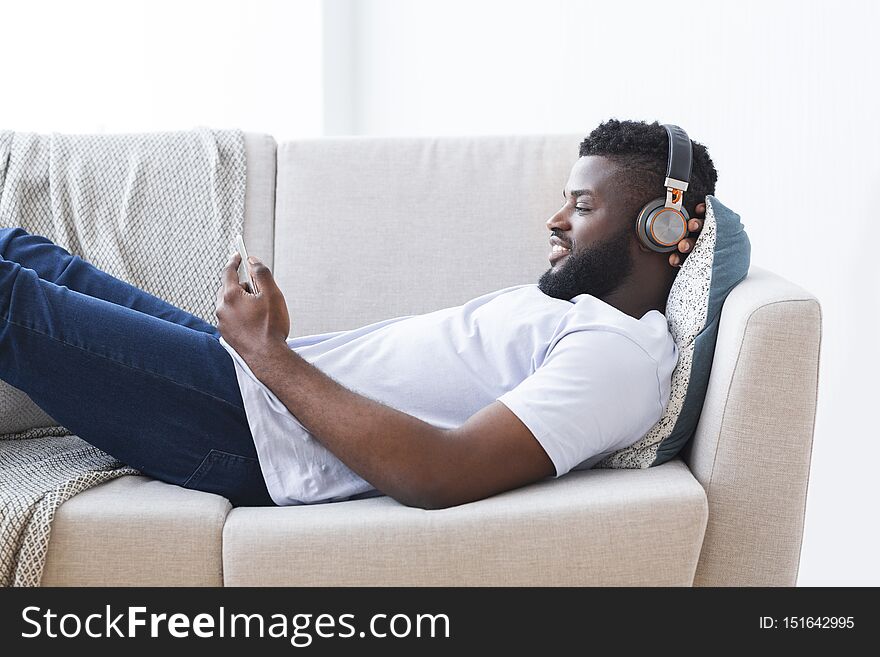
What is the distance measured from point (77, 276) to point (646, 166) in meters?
0.97

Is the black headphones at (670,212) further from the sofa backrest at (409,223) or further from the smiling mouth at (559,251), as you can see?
the sofa backrest at (409,223)

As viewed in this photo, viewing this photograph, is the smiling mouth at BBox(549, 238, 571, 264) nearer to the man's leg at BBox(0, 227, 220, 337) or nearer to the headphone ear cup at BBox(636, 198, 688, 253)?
the headphone ear cup at BBox(636, 198, 688, 253)

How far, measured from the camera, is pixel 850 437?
5.68ft

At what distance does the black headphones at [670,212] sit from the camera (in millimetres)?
1373

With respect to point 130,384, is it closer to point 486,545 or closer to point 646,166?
point 486,545

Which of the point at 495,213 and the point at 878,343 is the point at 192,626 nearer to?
the point at 495,213

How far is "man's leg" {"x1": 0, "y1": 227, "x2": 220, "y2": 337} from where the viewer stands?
152cm

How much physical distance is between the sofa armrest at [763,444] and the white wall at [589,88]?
596 mm

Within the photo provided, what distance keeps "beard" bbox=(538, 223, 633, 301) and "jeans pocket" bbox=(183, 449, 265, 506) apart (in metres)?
0.54

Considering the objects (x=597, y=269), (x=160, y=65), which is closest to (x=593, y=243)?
(x=597, y=269)

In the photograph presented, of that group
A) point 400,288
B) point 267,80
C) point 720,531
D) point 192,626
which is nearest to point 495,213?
point 400,288

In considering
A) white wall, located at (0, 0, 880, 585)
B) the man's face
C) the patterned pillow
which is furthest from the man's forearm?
white wall, located at (0, 0, 880, 585)

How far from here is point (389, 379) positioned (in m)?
1.33

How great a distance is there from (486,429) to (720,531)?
0.34 metres
